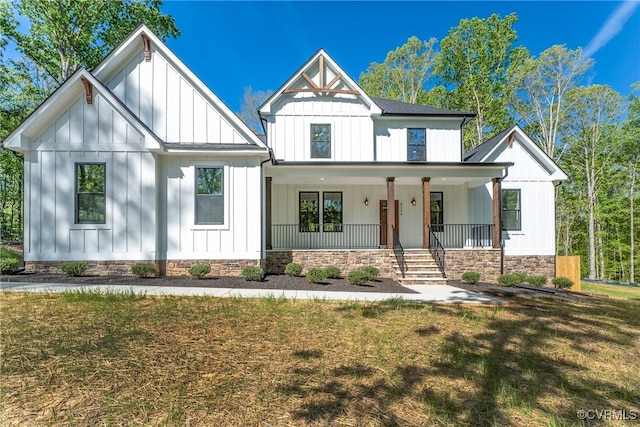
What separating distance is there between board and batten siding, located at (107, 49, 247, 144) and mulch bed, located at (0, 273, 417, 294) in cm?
445

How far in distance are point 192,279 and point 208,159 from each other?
382 cm

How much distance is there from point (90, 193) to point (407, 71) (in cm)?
2508

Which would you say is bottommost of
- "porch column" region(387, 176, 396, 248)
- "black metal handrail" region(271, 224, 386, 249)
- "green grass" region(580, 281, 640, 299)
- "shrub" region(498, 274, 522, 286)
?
"green grass" region(580, 281, 640, 299)

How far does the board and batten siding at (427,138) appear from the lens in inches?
531

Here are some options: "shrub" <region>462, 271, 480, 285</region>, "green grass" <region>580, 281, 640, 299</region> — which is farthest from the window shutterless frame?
"green grass" <region>580, 281, 640, 299</region>

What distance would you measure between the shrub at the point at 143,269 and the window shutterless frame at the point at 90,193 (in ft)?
5.84

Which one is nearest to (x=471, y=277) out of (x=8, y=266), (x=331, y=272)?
(x=331, y=272)

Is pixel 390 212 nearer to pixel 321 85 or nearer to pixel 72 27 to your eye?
pixel 321 85

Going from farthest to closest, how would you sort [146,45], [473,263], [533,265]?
[533,265] → [473,263] → [146,45]

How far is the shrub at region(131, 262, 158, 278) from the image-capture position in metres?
8.40

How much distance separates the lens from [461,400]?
2568 millimetres

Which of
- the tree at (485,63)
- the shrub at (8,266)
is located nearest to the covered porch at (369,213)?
the shrub at (8,266)

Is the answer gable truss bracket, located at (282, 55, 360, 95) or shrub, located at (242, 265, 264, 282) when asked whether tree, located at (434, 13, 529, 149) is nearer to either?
gable truss bracket, located at (282, 55, 360, 95)

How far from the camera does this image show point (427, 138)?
13742mm
